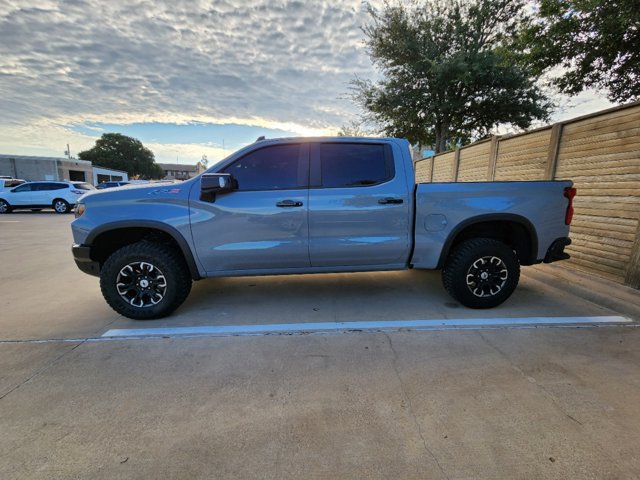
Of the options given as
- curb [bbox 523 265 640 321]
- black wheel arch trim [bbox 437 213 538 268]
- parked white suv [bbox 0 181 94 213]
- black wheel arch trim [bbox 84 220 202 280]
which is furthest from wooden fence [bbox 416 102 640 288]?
parked white suv [bbox 0 181 94 213]

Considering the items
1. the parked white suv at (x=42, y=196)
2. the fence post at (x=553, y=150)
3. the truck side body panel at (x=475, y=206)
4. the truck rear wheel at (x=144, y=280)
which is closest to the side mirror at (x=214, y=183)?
the truck rear wheel at (x=144, y=280)

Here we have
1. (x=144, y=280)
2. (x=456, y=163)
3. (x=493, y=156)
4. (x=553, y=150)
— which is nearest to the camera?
(x=144, y=280)

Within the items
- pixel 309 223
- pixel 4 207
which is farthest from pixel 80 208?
pixel 4 207

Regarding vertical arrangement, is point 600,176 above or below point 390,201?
above

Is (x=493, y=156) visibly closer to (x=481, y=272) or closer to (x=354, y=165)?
(x=481, y=272)

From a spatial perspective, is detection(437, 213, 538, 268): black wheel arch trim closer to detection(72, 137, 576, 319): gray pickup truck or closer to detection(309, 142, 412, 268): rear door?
detection(72, 137, 576, 319): gray pickup truck

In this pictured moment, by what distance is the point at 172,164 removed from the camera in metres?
→ 110

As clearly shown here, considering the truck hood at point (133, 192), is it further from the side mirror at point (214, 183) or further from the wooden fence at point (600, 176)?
the wooden fence at point (600, 176)

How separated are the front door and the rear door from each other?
0.48 ft

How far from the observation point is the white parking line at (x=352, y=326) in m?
3.20

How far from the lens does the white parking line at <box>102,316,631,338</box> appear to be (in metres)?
3.20

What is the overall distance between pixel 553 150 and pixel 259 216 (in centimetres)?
507

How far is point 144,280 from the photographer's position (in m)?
3.41

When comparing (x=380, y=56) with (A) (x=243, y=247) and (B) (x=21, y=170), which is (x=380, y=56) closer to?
(A) (x=243, y=247)
